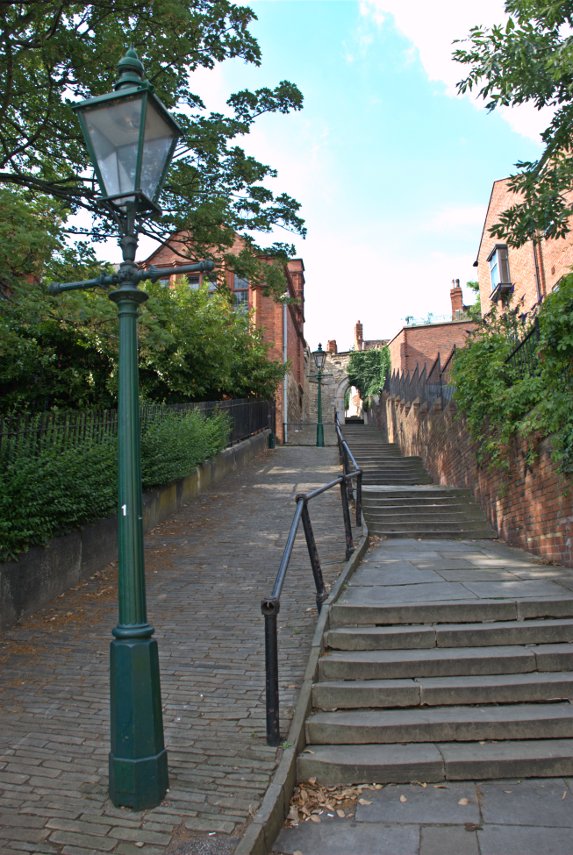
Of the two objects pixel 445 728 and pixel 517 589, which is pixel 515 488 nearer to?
pixel 517 589

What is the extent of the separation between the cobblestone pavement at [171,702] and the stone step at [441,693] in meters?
0.32

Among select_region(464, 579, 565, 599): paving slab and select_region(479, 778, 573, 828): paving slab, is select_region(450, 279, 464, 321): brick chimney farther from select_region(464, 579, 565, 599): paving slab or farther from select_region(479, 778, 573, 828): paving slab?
select_region(479, 778, 573, 828): paving slab

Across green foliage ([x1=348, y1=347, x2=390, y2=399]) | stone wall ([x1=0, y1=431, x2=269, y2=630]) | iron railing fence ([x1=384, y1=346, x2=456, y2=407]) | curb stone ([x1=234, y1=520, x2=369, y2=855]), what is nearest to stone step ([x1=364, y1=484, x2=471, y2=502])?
iron railing fence ([x1=384, y1=346, x2=456, y2=407])

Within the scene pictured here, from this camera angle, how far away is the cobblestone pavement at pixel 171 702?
2.97m

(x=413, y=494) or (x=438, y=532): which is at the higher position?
(x=413, y=494)

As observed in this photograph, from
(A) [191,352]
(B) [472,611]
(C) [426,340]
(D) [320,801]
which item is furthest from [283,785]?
(C) [426,340]

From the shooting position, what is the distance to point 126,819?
302 centimetres

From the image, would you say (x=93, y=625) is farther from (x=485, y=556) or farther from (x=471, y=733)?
(x=485, y=556)

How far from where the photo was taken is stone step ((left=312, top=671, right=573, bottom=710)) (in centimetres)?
421

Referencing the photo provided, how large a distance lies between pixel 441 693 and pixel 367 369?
32.6 metres

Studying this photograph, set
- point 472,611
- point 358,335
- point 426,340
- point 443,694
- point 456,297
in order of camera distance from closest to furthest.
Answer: point 443,694, point 472,611, point 426,340, point 456,297, point 358,335

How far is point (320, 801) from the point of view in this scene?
11.2 ft

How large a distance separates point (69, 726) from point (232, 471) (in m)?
11.9

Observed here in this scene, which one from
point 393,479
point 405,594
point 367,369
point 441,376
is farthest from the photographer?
point 367,369
